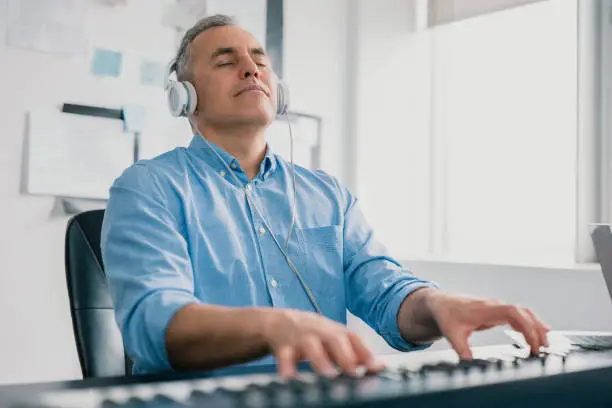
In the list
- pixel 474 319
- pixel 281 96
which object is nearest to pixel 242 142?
pixel 281 96

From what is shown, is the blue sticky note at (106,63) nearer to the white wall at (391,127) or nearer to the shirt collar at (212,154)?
the shirt collar at (212,154)

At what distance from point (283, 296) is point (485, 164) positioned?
156cm

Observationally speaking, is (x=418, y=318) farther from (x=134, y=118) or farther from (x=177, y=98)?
(x=134, y=118)

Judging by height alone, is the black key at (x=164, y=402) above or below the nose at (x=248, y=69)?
Result: below

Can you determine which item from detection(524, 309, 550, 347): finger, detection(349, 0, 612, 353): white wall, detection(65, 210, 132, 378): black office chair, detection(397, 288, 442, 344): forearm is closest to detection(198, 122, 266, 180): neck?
detection(65, 210, 132, 378): black office chair

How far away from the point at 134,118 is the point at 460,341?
147 centimetres

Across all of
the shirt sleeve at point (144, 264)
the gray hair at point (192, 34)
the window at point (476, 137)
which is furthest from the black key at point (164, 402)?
the window at point (476, 137)

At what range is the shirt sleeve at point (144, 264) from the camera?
837 millimetres

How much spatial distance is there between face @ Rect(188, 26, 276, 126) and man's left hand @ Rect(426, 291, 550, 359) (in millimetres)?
531

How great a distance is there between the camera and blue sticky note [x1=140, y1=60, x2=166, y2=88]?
2086mm

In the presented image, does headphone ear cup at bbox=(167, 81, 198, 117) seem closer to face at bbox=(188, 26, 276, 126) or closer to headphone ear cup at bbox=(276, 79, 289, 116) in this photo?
face at bbox=(188, 26, 276, 126)

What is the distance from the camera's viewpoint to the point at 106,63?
6.60ft

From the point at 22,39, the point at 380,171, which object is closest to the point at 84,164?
the point at 22,39

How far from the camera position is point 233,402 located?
0.43 m
